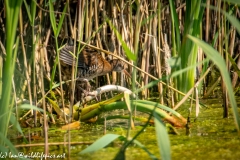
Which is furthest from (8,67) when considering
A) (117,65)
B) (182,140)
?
(117,65)

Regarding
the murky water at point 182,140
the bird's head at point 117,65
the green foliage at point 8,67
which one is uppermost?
the green foliage at point 8,67

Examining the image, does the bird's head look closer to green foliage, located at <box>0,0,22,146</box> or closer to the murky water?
the murky water

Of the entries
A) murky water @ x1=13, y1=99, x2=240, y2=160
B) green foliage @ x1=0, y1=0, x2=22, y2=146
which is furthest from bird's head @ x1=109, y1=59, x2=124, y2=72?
green foliage @ x1=0, y1=0, x2=22, y2=146

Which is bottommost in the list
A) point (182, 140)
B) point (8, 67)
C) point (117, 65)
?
point (182, 140)

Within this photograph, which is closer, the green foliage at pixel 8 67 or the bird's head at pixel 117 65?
the green foliage at pixel 8 67

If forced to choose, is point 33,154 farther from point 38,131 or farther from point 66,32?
point 66,32

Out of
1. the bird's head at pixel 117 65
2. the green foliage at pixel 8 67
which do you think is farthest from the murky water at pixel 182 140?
the bird's head at pixel 117 65

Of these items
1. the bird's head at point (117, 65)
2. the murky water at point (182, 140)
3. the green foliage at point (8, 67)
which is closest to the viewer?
the green foliage at point (8, 67)

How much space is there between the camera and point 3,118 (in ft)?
7.29

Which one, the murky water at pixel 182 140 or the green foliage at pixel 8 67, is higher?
the green foliage at pixel 8 67

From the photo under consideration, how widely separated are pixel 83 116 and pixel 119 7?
1283mm

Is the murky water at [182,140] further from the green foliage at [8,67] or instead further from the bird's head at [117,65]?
the bird's head at [117,65]

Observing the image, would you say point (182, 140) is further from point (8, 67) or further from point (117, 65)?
point (117, 65)

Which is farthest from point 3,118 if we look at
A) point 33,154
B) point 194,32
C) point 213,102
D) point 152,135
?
point 213,102
